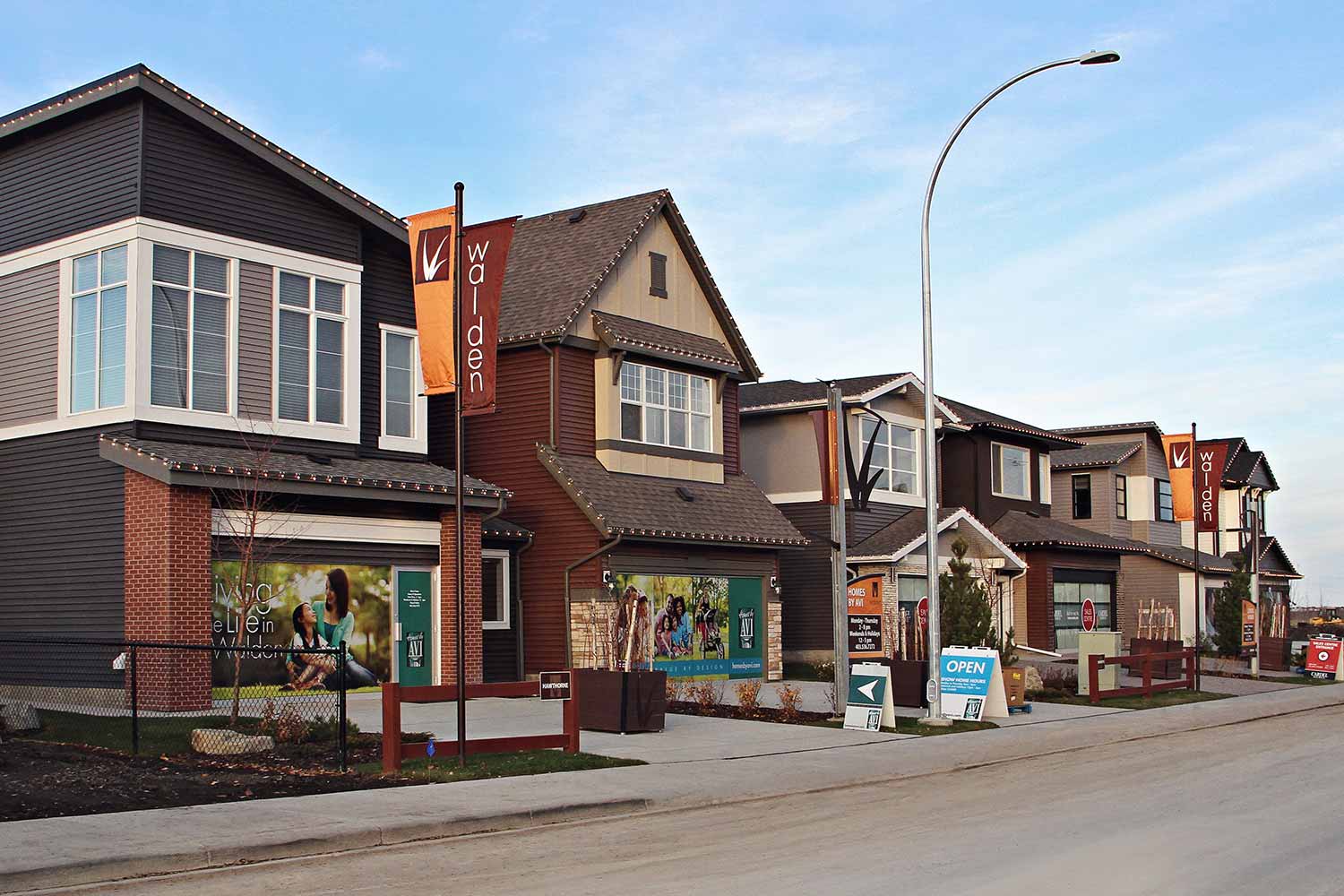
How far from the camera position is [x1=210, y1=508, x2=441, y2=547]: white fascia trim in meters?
22.8

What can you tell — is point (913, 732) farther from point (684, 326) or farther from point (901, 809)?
point (684, 326)

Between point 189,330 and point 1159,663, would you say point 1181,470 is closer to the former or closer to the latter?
point 1159,663

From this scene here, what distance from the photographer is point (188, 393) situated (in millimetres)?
23531

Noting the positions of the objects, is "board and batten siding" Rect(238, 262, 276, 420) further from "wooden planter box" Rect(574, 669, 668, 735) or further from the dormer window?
the dormer window

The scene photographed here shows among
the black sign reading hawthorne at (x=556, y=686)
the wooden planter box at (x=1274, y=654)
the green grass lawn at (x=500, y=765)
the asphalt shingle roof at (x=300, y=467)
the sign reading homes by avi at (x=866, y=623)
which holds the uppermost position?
the asphalt shingle roof at (x=300, y=467)

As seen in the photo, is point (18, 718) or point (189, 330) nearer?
point (18, 718)

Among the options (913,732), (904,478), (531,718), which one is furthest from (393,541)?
(904,478)

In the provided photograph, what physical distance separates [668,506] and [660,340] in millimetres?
3803

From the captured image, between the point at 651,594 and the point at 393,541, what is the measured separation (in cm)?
655

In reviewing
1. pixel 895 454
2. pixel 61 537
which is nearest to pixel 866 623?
pixel 61 537

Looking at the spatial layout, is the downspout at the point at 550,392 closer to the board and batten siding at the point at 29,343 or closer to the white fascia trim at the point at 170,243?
the white fascia trim at the point at 170,243

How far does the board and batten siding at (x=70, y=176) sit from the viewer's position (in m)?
23.3

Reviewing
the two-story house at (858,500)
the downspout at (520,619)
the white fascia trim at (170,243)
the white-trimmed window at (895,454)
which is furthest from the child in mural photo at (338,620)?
the white-trimmed window at (895,454)

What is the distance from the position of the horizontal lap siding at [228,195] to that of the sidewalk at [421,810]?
11.3 m
